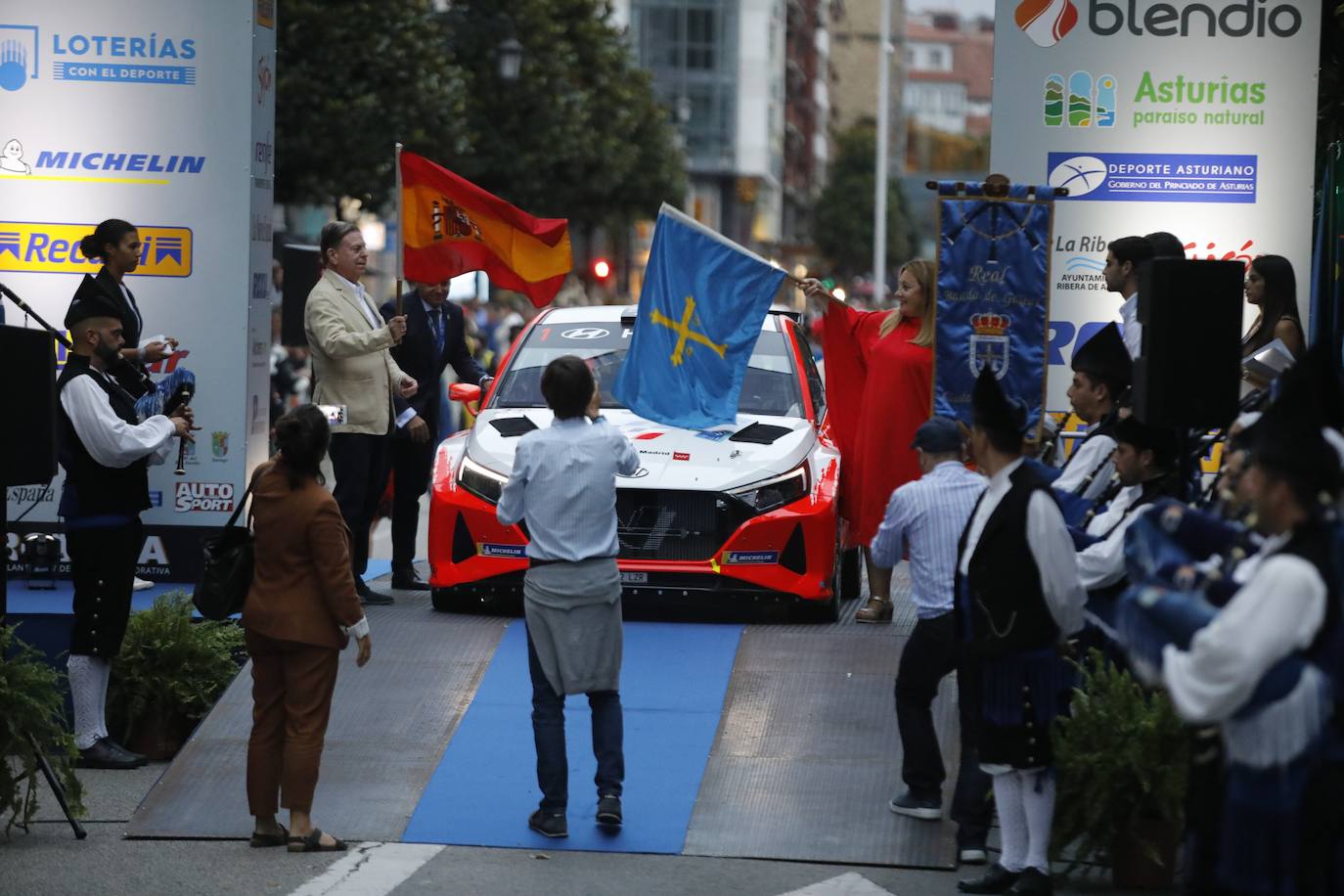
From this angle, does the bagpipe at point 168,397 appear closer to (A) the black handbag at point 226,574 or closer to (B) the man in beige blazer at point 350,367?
(B) the man in beige blazer at point 350,367

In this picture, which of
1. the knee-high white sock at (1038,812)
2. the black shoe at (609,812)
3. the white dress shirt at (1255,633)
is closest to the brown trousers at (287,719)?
the black shoe at (609,812)

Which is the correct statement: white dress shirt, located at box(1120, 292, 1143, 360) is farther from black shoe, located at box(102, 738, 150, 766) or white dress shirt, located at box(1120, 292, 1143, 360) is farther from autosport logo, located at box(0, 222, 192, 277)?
autosport logo, located at box(0, 222, 192, 277)

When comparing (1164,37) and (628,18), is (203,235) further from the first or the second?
(628,18)

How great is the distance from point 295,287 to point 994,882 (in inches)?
282

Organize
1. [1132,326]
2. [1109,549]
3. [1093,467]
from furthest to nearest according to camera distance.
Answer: [1132,326]
[1093,467]
[1109,549]

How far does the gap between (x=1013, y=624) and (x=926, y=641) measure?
89 centimetres

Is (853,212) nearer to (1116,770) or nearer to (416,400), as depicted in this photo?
(416,400)

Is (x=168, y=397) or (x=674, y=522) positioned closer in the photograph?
(x=168, y=397)

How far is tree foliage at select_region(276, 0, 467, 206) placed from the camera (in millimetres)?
28172


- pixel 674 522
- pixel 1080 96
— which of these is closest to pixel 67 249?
pixel 674 522

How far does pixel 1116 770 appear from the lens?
6.66 meters

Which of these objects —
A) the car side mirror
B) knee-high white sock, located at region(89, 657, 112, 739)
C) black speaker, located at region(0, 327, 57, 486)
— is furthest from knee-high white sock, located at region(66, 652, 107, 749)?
the car side mirror

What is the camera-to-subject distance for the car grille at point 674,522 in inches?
384

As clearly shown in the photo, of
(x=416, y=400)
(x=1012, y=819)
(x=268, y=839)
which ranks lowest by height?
(x=268, y=839)
